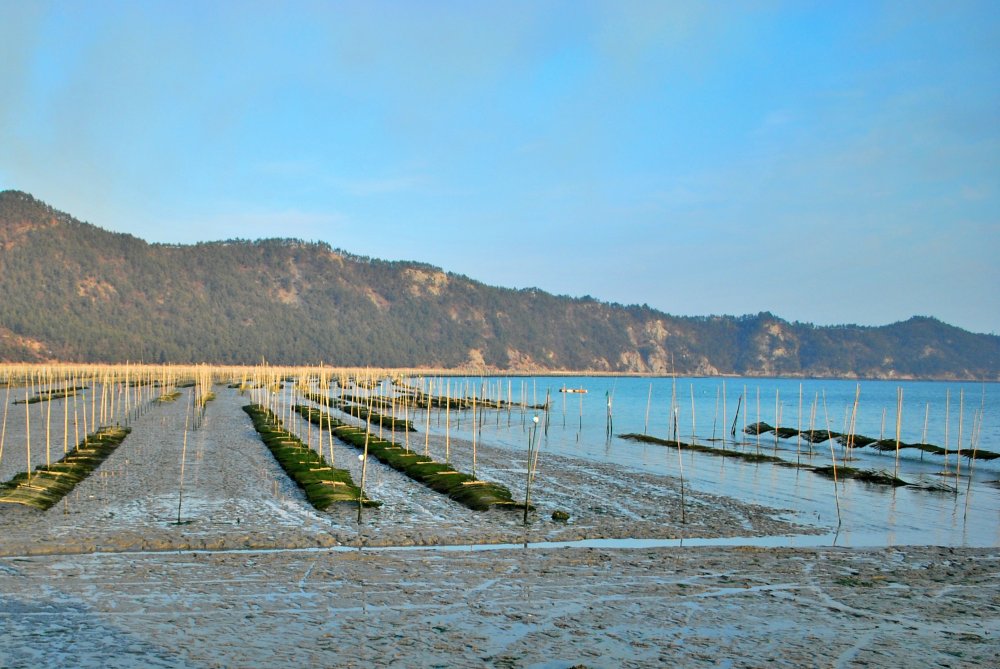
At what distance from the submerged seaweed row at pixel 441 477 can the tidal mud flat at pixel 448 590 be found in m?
0.52

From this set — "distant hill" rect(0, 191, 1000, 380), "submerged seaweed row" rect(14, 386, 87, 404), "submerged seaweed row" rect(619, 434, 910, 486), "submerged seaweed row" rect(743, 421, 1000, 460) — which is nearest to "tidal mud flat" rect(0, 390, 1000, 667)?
"submerged seaweed row" rect(619, 434, 910, 486)

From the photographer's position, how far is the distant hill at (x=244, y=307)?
378ft

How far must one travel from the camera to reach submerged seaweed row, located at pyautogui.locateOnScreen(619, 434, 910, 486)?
898 inches

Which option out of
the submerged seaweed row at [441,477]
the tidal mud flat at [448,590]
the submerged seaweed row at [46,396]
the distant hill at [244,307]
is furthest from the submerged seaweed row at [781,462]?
the distant hill at [244,307]

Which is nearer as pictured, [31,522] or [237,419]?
[31,522]

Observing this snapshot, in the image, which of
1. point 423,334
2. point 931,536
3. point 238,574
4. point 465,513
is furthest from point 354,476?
point 423,334

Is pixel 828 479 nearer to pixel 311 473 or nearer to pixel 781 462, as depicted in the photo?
pixel 781 462

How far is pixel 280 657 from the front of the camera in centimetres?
745

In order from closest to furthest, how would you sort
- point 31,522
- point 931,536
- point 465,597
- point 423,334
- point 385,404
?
point 465,597 → point 31,522 → point 931,536 → point 385,404 → point 423,334


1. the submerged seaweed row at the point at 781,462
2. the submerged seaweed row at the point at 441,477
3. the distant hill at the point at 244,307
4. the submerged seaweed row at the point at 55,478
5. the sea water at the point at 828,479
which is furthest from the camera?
the distant hill at the point at 244,307

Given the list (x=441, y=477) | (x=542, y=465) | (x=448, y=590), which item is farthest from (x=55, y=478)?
(x=542, y=465)

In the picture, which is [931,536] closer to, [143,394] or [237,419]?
[237,419]

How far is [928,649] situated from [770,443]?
29605mm

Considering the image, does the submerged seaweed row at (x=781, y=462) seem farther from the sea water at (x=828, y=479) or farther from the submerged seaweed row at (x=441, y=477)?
the submerged seaweed row at (x=441, y=477)
